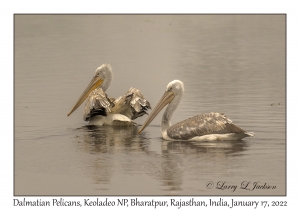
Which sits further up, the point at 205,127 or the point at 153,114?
the point at 153,114

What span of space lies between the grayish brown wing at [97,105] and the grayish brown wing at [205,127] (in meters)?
1.92

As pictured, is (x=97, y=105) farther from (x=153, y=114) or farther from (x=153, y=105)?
(x=153, y=105)

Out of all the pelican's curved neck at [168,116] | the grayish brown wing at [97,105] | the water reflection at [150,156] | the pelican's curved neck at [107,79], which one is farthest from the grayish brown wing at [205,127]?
the pelican's curved neck at [107,79]

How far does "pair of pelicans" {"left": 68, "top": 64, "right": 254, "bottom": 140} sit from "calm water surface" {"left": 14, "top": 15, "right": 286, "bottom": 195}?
200mm

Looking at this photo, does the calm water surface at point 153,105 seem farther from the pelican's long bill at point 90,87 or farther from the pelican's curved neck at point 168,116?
the pelican's long bill at point 90,87

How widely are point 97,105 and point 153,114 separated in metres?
1.25

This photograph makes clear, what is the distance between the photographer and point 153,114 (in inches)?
494

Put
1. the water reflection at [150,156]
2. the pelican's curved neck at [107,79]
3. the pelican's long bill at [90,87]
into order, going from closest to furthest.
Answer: the water reflection at [150,156] → the pelican's long bill at [90,87] → the pelican's curved neck at [107,79]

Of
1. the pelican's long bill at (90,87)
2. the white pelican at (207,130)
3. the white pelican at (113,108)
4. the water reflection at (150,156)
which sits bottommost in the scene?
the water reflection at (150,156)

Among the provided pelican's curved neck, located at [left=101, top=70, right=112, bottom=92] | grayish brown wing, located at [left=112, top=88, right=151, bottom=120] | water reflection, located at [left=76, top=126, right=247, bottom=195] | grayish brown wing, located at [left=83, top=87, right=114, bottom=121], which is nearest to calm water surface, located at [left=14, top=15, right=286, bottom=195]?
water reflection, located at [left=76, top=126, right=247, bottom=195]

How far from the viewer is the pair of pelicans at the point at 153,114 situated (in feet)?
38.3

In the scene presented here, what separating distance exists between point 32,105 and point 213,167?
625 cm

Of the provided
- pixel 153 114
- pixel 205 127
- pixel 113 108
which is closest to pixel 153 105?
pixel 113 108
